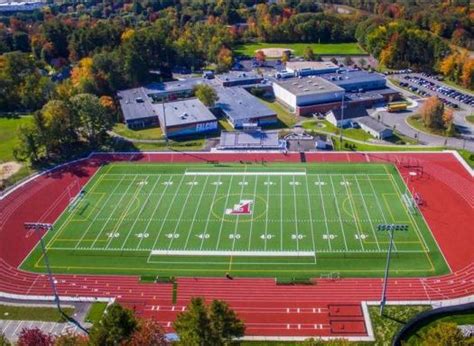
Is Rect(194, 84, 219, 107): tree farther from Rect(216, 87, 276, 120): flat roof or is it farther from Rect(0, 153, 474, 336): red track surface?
Rect(0, 153, 474, 336): red track surface

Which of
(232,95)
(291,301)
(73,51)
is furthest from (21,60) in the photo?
(291,301)

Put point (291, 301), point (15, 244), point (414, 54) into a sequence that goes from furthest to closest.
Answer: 1. point (414, 54)
2. point (15, 244)
3. point (291, 301)

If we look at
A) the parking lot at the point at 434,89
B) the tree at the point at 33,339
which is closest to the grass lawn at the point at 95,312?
the tree at the point at 33,339

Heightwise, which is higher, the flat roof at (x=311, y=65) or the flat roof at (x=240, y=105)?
the flat roof at (x=311, y=65)

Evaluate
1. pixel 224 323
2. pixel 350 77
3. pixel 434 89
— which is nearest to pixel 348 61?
pixel 350 77

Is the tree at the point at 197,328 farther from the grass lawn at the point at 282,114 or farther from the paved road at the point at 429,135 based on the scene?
the grass lawn at the point at 282,114

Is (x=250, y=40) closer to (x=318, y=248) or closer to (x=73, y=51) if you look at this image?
(x=73, y=51)

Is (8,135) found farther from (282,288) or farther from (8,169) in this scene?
(282,288)
